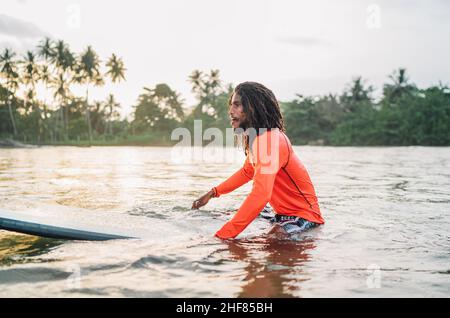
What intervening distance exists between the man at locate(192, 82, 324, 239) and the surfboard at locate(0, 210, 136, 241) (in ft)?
2.27

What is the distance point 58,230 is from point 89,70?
4490 centimetres

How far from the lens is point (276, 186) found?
10.1ft

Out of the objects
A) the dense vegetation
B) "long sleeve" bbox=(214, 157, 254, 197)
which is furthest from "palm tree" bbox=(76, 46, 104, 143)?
"long sleeve" bbox=(214, 157, 254, 197)

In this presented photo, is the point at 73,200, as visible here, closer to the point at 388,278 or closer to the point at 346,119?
the point at 388,278

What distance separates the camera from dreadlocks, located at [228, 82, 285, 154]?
9.50 ft

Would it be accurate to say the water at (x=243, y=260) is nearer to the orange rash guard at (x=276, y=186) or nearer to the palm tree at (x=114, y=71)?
the orange rash guard at (x=276, y=186)

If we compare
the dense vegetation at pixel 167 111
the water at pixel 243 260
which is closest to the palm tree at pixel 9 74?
the dense vegetation at pixel 167 111

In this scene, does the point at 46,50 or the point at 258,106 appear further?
the point at 46,50

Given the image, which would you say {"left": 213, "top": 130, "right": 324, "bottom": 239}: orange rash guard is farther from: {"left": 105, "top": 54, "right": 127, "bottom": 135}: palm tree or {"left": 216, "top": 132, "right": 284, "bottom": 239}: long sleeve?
{"left": 105, "top": 54, "right": 127, "bottom": 135}: palm tree

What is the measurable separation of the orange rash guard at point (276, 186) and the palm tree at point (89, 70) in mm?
43521

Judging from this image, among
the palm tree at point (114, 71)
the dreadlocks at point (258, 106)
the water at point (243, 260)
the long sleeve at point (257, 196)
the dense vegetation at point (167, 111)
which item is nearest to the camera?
the water at point (243, 260)

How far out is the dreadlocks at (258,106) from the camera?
2.89m

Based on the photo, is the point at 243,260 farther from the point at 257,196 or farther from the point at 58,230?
the point at 58,230

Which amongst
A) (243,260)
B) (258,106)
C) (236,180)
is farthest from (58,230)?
(258,106)
